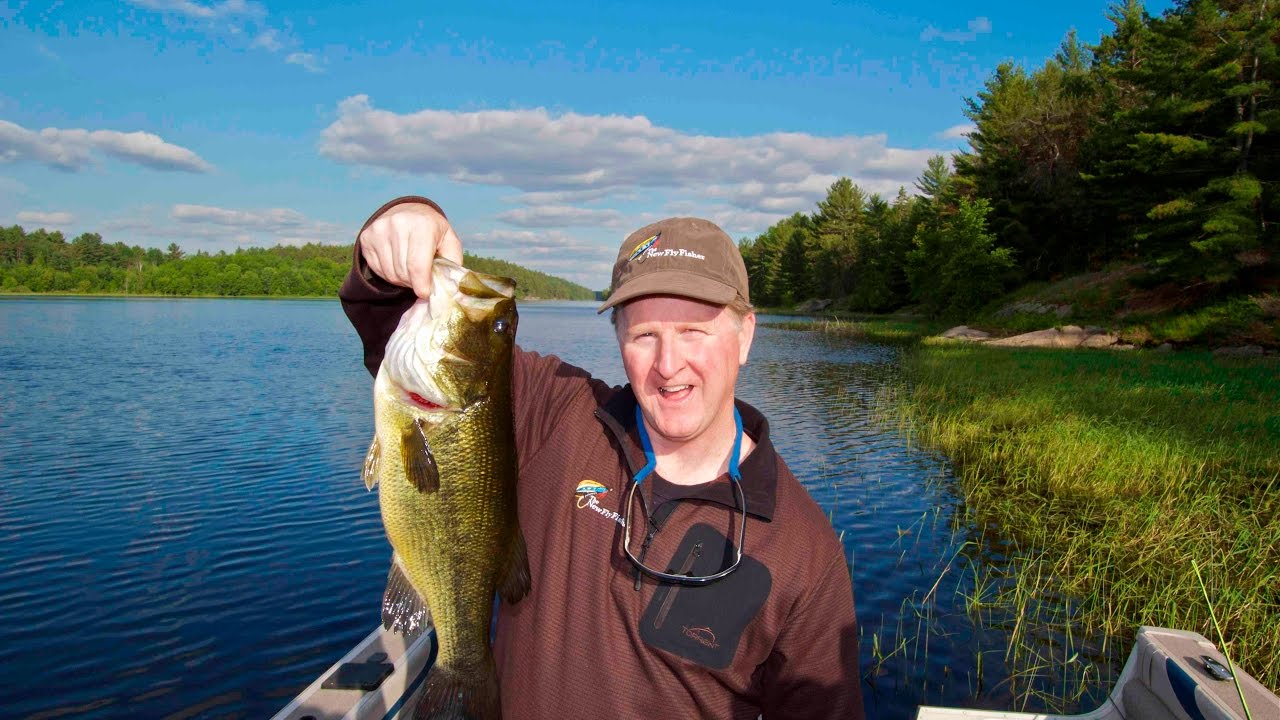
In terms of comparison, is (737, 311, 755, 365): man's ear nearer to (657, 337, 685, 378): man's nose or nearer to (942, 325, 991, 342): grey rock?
(657, 337, 685, 378): man's nose

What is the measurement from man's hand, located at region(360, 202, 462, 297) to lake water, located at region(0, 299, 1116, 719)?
6061 mm

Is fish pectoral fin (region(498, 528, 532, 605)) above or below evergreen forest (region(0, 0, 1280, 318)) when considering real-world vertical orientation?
below

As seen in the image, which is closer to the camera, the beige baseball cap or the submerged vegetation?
the beige baseball cap

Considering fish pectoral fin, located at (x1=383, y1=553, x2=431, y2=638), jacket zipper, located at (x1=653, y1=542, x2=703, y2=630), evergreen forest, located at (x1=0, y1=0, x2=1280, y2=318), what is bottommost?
fish pectoral fin, located at (x1=383, y1=553, x2=431, y2=638)

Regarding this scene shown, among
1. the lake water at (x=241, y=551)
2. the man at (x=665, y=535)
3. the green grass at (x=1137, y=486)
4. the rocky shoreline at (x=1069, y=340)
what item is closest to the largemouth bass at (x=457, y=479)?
the man at (x=665, y=535)

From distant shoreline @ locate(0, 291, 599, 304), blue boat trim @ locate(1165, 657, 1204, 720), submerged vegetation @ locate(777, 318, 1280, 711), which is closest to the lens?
blue boat trim @ locate(1165, 657, 1204, 720)

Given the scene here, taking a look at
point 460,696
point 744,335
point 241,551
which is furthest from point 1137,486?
point 241,551

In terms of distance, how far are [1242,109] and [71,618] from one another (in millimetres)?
41358

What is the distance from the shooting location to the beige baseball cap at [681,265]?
2688mm

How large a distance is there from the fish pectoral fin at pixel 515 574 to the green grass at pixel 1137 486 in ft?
20.4

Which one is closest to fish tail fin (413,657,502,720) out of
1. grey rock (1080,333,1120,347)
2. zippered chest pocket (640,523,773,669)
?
zippered chest pocket (640,523,773,669)

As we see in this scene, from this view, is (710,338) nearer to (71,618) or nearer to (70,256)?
(71,618)

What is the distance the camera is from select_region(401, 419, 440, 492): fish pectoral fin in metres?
2.75

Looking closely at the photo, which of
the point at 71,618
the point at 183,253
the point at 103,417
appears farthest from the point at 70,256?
the point at 71,618
